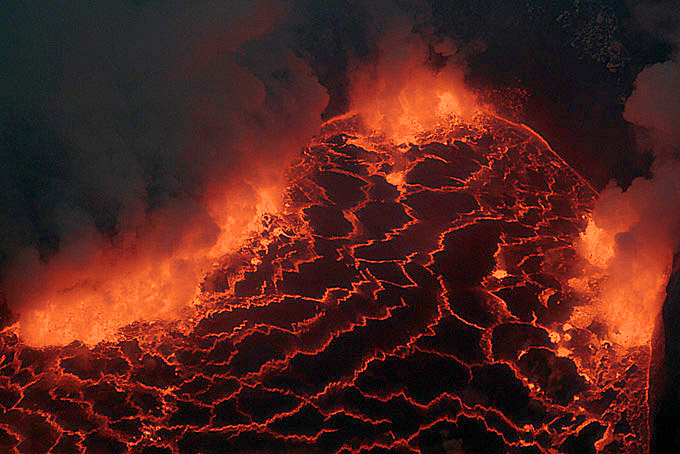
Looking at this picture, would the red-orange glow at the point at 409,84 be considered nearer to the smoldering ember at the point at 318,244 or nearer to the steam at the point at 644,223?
the smoldering ember at the point at 318,244

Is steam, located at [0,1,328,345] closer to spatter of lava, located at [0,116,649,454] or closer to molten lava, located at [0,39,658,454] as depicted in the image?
molten lava, located at [0,39,658,454]

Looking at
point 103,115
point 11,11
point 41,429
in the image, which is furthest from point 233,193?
point 41,429

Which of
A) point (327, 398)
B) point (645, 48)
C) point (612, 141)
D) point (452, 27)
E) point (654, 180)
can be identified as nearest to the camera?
point (327, 398)

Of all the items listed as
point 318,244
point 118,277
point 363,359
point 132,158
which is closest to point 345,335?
point 363,359

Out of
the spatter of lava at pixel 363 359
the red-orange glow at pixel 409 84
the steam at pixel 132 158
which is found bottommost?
the spatter of lava at pixel 363 359

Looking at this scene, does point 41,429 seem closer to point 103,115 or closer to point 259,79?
point 103,115

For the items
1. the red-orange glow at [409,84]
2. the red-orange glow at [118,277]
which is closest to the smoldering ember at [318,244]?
the red-orange glow at [118,277]
